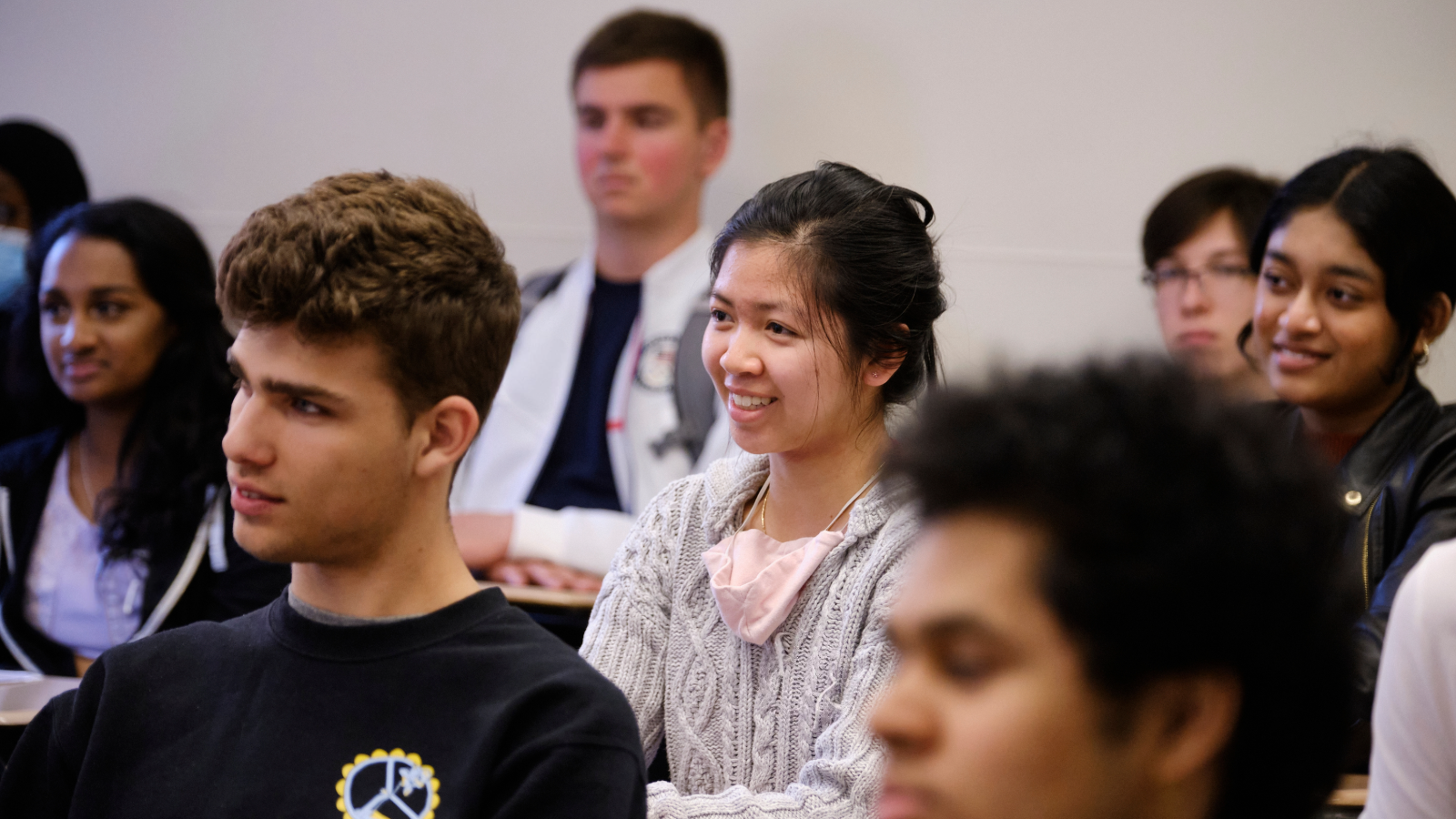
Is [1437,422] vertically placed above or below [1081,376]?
below

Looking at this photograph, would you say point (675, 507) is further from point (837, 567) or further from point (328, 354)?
point (328, 354)

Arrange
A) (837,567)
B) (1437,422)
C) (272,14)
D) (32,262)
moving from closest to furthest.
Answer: (837,567) → (1437,422) → (32,262) → (272,14)

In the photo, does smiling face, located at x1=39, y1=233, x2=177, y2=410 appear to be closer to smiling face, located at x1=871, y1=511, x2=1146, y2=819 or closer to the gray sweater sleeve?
the gray sweater sleeve

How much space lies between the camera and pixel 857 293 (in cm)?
159

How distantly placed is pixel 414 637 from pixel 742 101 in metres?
2.61

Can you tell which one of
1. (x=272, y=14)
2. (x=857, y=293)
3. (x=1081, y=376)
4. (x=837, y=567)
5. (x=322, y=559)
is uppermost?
(x=272, y=14)

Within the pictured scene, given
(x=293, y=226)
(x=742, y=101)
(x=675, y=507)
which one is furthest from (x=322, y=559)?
(x=742, y=101)

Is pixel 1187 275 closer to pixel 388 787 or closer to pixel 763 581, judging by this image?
pixel 763 581

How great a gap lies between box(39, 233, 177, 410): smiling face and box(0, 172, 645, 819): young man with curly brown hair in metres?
1.31

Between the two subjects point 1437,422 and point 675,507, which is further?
point 1437,422

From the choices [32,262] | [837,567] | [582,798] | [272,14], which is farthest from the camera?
[272,14]

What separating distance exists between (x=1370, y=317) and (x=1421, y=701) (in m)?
1.24

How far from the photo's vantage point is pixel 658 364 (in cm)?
296

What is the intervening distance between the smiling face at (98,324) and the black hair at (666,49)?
124 cm
